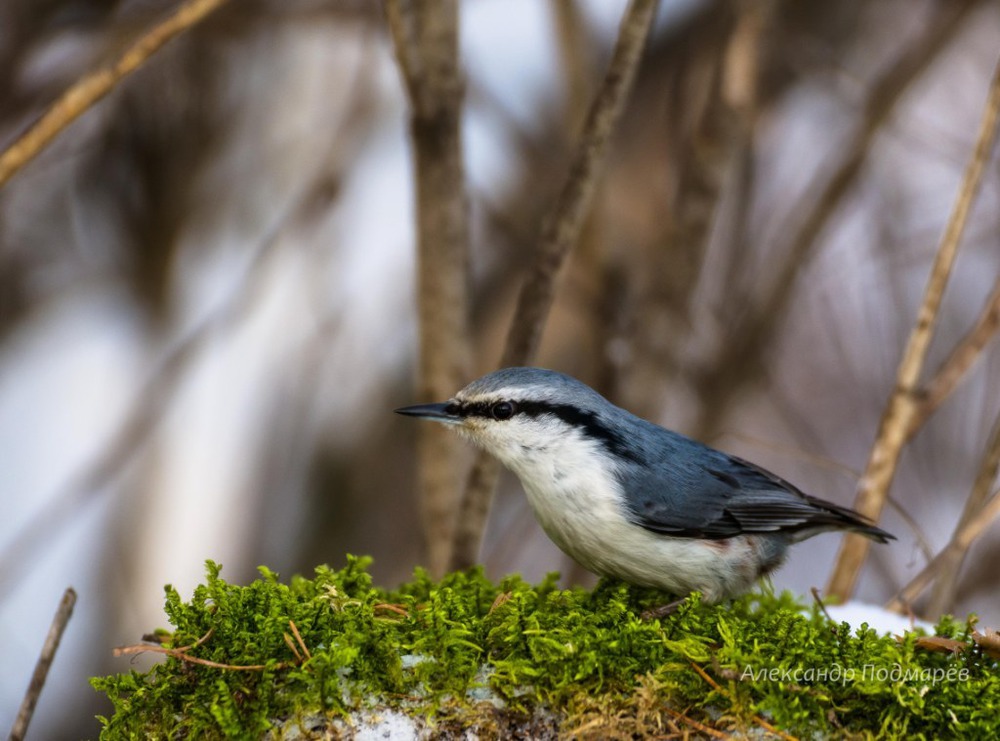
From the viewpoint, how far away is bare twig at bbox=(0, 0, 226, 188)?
2.11 meters

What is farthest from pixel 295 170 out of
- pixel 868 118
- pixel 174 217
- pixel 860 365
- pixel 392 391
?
pixel 860 365

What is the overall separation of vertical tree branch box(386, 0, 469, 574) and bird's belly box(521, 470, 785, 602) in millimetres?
999

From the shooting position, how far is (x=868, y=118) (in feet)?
15.3

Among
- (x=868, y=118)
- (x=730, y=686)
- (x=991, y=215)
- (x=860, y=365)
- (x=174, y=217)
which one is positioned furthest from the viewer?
(x=860, y=365)

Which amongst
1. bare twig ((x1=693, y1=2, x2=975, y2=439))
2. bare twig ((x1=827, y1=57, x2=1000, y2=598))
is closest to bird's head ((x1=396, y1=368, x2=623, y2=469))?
bare twig ((x1=827, y1=57, x2=1000, y2=598))

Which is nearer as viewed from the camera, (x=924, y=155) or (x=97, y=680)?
(x=97, y=680)

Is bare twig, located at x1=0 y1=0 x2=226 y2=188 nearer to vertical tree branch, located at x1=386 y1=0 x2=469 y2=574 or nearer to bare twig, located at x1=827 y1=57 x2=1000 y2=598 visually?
vertical tree branch, located at x1=386 y1=0 x2=469 y2=574

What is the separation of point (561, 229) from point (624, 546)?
1097 mm

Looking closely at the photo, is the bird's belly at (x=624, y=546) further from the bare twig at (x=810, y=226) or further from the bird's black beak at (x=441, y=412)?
the bare twig at (x=810, y=226)

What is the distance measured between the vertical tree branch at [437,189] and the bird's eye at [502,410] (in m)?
0.82

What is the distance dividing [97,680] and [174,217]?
11.3ft

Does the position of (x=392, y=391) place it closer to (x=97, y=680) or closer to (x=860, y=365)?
(x=860, y=365)

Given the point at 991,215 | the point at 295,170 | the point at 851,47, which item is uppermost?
the point at 851,47

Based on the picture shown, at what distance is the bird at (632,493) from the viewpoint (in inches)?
99.4
